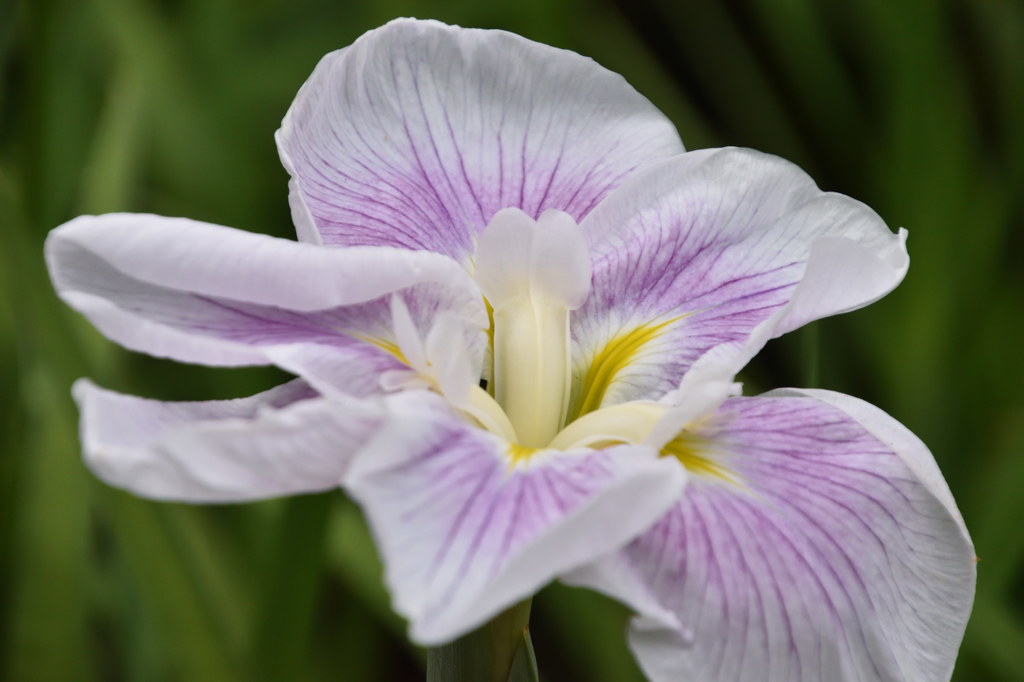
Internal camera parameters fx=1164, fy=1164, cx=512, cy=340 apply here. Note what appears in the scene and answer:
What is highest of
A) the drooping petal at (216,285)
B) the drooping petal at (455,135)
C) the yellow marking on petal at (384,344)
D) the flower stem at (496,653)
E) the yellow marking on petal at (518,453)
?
the drooping petal at (455,135)

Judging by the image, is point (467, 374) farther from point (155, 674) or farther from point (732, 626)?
point (155, 674)

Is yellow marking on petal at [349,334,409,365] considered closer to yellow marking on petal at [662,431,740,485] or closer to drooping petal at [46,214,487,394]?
drooping petal at [46,214,487,394]

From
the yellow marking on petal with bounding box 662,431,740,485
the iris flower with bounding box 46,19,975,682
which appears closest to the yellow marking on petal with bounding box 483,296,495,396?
the iris flower with bounding box 46,19,975,682

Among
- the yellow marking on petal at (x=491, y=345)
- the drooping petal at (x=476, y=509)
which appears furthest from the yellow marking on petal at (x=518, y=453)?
the yellow marking on petal at (x=491, y=345)

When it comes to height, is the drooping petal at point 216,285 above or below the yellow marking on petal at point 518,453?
above

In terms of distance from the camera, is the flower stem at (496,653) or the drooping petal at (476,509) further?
the flower stem at (496,653)

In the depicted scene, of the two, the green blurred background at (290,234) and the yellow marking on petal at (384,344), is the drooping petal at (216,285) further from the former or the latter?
the green blurred background at (290,234)
